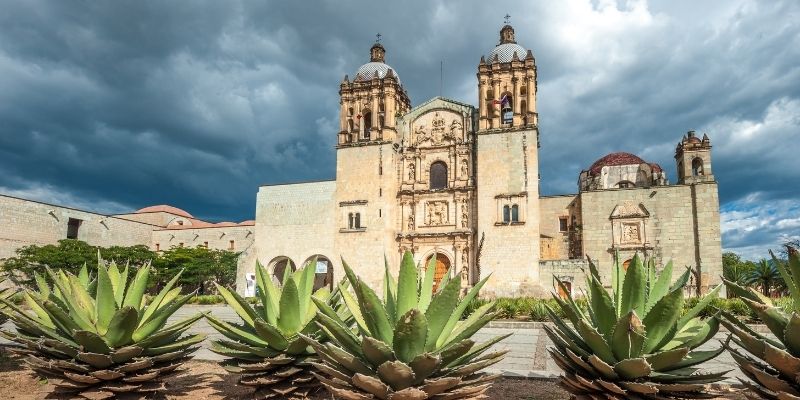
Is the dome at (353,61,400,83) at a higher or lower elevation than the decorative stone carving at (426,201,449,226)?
higher

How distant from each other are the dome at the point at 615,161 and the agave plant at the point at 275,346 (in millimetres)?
28791

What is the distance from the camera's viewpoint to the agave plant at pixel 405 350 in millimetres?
2174

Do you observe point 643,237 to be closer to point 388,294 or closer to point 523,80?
point 523,80

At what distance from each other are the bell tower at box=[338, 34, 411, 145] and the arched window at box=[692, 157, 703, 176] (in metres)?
14.6

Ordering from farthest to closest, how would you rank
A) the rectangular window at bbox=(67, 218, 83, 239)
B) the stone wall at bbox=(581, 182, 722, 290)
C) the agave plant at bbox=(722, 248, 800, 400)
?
the rectangular window at bbox=(67, 218, 83, 239), the stone wall at bbox=(581, 182, 722, 290), the agave plant at bbox=(722, 248, 800, 400)

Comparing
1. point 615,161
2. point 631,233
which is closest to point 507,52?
point 615,161

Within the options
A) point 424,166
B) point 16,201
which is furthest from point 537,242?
point 16,201

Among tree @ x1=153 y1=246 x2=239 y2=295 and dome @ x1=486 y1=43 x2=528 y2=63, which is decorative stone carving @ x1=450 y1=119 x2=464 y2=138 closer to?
dome @ x1=486 y1=43 x2=528 y2=63

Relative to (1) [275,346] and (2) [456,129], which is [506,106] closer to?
(2) [456,129]

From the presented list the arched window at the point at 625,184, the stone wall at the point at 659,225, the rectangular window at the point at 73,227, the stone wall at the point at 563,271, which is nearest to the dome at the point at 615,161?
the arched window at the point at 625,184

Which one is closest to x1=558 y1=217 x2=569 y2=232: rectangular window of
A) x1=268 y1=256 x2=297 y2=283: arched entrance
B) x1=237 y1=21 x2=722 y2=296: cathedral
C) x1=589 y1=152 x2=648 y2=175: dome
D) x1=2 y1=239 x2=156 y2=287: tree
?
x1=237 y1=21 x2=722 y2=296: cathedral

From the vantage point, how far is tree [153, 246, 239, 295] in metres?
27.7

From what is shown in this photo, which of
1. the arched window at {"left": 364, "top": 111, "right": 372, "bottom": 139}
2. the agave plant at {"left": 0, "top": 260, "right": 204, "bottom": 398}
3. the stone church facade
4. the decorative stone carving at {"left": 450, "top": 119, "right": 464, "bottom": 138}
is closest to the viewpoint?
the agave plant at {"left": 0, "top": 260, "right": 204, "bottom": 398}

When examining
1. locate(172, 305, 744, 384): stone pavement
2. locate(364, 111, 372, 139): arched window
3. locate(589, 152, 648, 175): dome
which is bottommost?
locate(172, 305, 744, 384): stone pavement
